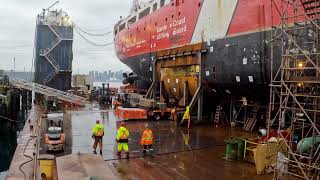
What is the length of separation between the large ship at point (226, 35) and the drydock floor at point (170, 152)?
10.2 feet

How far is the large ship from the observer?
1777 cm

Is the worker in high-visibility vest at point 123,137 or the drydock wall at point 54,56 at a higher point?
the drydock wall at point 54,56

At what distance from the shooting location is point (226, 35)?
20.4m

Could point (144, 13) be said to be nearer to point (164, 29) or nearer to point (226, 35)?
point (164, 29)

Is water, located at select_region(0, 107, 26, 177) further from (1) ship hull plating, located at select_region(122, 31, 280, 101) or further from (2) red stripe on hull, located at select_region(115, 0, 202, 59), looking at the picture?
(1) ship hull plating, located at select_region(122, 31, 280, 101)

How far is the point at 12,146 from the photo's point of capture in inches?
1148

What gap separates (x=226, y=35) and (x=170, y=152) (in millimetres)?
8286

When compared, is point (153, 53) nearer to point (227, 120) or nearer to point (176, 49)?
point (176, 49)

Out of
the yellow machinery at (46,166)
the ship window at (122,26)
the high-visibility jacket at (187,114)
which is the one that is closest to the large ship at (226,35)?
the high-visibility jacket at (187,114)

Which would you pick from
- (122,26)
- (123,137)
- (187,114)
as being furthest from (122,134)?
(122,26)

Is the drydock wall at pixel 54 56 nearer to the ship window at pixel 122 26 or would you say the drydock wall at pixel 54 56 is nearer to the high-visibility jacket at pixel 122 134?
the ship window at pixel 122 26

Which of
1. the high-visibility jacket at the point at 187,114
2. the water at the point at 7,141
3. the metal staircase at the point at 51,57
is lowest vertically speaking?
the water at the point at 7,141

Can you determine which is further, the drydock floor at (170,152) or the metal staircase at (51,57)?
the metal staircase at (51,57)

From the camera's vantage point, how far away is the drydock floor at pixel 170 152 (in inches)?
475
